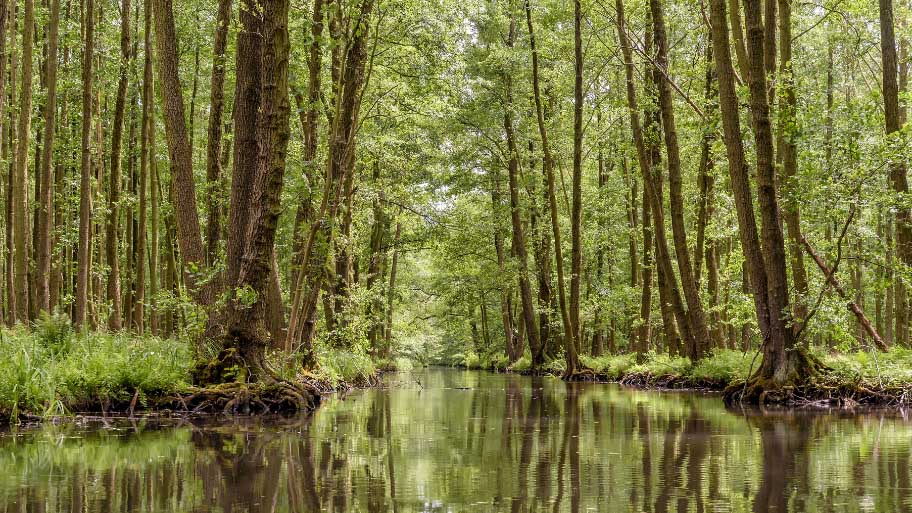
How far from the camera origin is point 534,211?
33688 mm

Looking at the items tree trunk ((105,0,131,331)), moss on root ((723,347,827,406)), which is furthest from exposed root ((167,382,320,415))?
tree trunk ((105,0,131,331))

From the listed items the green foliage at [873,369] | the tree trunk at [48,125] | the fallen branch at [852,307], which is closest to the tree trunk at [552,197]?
the fallen branch at [852,307]

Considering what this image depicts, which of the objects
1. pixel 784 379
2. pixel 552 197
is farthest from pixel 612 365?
pixel 784 379

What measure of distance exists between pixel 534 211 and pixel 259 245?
22958 mm

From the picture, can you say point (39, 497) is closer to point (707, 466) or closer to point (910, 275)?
point (707, 466)

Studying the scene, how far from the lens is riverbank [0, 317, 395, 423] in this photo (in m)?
9.20

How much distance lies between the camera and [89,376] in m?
10.3

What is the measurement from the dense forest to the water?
3.31 meters

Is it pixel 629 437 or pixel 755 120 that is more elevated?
pixel 755 120

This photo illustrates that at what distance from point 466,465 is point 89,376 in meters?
6.21

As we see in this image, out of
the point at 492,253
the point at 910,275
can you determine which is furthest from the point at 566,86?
the point at 910,275

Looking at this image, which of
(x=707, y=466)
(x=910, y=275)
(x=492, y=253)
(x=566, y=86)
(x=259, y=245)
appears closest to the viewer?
(x=707, y=466)

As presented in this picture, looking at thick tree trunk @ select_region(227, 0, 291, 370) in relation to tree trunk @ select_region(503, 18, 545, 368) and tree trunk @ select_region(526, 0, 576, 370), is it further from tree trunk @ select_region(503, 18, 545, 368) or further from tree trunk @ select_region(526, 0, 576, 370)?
tree trunk @ select_region(503, 18, 545, 368)

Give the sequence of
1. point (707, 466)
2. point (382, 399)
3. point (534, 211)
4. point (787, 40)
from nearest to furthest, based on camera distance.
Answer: point (707, 466) < point (382, 399) < point (787, 40) < point (534, 211)
